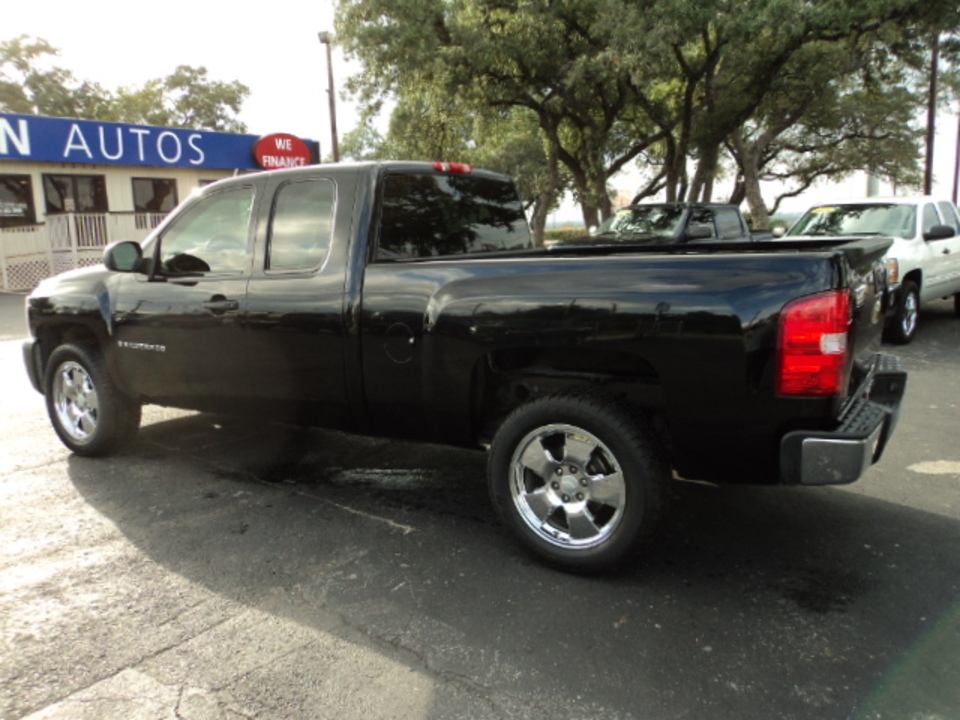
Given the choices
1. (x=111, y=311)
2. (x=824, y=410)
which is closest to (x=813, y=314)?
(x=824, y=410)

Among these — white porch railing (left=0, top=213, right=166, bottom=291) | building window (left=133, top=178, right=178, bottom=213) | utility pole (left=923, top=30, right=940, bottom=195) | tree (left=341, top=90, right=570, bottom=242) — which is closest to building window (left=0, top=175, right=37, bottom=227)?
white porch railing (left=0, top=213, right=166, bottom=291)

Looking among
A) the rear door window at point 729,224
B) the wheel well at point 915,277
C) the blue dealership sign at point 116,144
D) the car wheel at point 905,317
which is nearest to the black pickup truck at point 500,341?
the car wheel at point 905,317

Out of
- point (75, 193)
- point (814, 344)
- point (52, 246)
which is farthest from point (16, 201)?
point (814, 344)

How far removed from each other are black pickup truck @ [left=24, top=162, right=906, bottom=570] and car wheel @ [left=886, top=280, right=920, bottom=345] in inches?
235

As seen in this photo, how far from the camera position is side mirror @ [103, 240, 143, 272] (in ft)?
14.9

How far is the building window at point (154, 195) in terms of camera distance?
72.7 feet

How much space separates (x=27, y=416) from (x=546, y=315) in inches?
207

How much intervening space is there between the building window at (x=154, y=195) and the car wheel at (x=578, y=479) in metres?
21.3

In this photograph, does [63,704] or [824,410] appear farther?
[824,410]

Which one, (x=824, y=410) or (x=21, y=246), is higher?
(x=21, y=246)

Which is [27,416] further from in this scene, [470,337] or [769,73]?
[769,73]

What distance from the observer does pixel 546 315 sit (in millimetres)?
3242

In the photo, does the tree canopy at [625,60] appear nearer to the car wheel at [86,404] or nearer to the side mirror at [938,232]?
the side mirror at [938,232]

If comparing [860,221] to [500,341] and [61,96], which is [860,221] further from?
[61,96]
